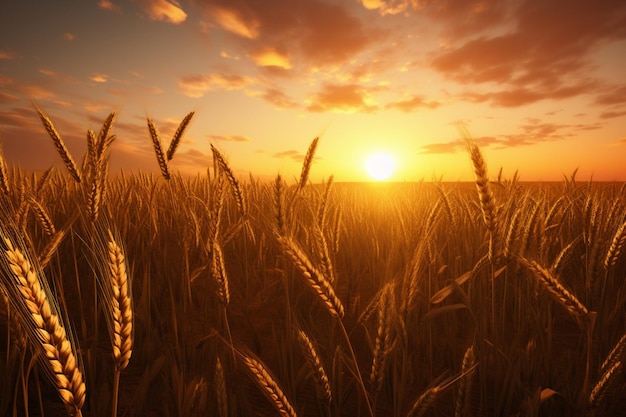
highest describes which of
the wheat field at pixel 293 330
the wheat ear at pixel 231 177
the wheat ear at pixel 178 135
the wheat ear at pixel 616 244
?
the wheat ear at pixel 178 135

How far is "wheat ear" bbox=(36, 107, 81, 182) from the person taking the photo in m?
1.99

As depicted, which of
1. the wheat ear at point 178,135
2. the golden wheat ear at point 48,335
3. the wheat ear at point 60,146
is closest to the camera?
the golden wheat ear at point 48,335

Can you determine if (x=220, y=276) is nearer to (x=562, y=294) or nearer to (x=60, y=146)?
(x=60, y=146)

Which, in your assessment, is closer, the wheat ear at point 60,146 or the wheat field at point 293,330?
the wheat field at point 293,330

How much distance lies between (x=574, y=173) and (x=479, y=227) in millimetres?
1983

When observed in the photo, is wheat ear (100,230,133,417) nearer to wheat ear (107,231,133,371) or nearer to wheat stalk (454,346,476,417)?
wheat ear (107,231,133,371)

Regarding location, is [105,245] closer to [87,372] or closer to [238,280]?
[87,372]

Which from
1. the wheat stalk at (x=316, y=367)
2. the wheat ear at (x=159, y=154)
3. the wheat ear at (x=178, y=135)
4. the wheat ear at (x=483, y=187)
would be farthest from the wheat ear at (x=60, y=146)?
the wheat ear at (x=483, y=187)

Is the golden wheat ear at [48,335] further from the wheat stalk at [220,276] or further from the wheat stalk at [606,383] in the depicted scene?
the wheat stalk at [606,383]

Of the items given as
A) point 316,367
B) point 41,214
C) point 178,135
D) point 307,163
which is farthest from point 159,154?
point 316,367

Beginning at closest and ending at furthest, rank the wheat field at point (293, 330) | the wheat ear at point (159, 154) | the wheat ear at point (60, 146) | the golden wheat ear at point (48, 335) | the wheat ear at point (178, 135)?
the golden wheat ear at point (48, 335) → the wheat field at point (293, 330) → the wheat ear at point (60, 146) → the wheat ear at point (159, 154) → the wheat ear at point (178, 135)

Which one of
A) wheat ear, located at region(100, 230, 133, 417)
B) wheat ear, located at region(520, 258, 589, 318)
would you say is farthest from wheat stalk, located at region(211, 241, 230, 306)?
wheat ear, located at region(520, 258, 589, 318)

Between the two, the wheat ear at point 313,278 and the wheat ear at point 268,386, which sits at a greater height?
the wheat ear at point 313,278

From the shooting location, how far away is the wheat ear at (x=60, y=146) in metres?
1.99
